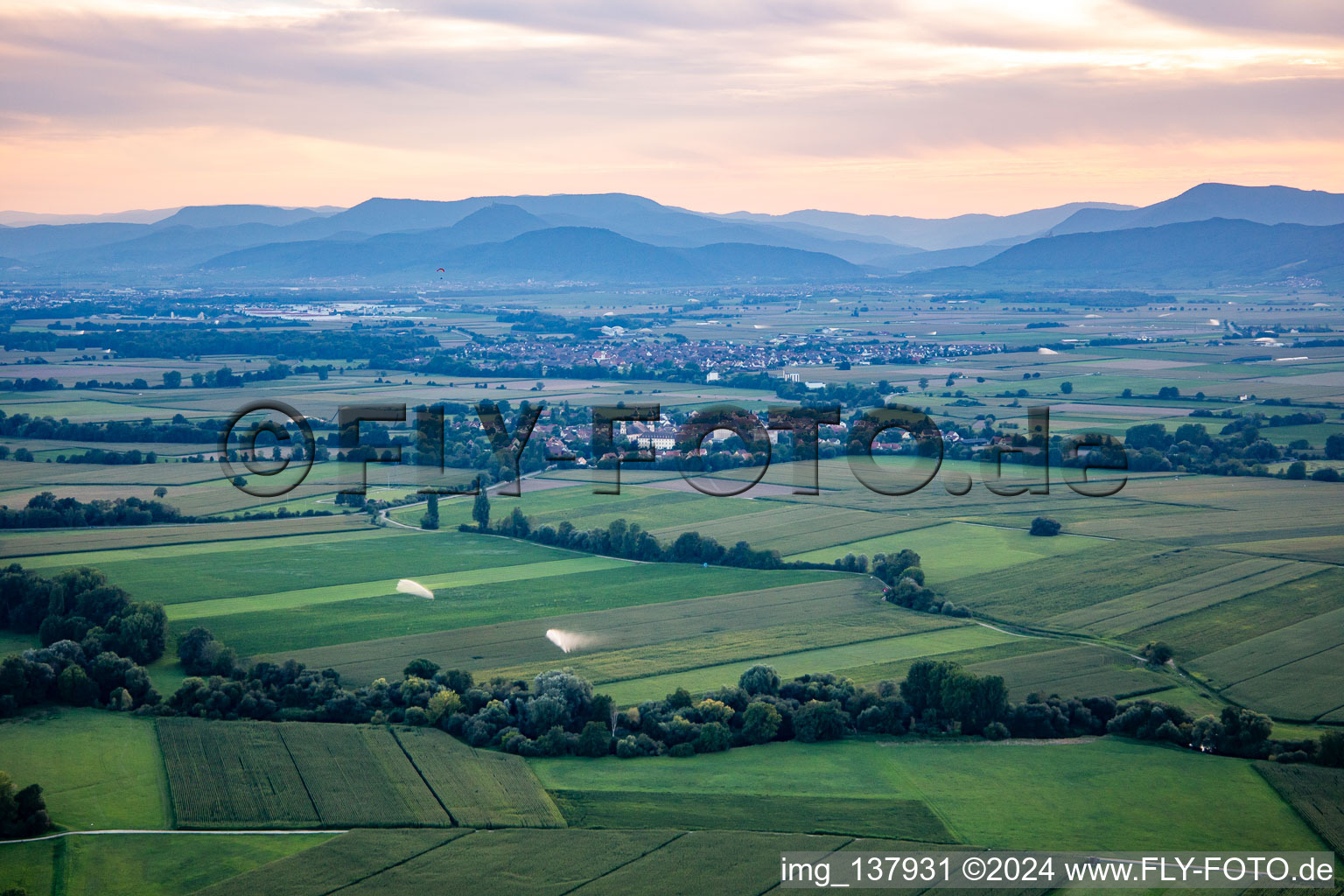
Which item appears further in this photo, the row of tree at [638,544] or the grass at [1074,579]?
the row of tree at [638,544]

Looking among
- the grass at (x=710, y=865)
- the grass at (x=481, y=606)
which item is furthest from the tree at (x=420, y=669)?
the grass at (x=710, y=865)

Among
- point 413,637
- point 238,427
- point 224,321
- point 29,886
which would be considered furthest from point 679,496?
point 224,321

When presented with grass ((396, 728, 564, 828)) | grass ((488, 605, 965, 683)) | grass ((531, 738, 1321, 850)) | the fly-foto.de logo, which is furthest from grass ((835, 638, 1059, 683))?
the fly-foto.de logo

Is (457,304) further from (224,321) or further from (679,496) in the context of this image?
(679,496)

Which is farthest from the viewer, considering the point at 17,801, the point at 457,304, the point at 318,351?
the point at 457,304

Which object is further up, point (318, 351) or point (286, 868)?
point (318, 351)

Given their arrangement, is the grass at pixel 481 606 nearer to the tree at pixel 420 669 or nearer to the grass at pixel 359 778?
the tree at pixel 420 669
